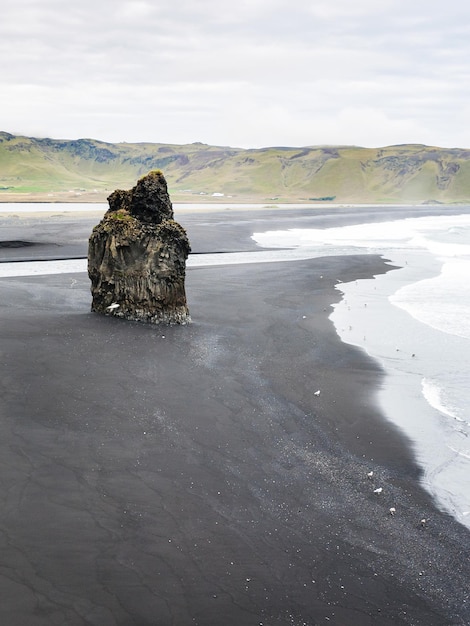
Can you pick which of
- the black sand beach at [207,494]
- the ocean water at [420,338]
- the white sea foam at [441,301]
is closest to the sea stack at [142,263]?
the black sand beach at [207,494]

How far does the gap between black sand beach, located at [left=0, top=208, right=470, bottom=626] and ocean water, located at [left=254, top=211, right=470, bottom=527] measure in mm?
450

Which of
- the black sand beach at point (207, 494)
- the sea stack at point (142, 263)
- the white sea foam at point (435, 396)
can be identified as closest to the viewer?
the black sand beach at point (207, 494)

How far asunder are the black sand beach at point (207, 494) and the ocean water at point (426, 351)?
45 cm

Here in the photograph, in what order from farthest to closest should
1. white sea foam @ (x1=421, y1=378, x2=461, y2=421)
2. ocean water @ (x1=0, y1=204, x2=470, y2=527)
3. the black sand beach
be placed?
1. white sea foam @ (x1=421, y1=378, x2=461, y2=421)
2. ocean water @ (x1=0, y1=204, x2=470, y2=527)
3. the black sand beach

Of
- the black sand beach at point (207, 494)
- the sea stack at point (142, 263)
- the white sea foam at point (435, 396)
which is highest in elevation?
the sea stack at point (142, 263)

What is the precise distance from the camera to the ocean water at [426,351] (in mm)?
11109

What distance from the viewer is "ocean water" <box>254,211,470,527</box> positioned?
1111 centimetres

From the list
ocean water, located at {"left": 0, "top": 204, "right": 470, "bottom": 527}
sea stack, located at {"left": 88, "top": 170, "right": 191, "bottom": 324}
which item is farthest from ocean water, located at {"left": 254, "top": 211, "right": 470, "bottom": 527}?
sea stack, located at {"left": 88, "top": 170, "right": 191, "bottom": 324}

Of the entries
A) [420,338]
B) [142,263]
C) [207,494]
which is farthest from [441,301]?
[207,494]

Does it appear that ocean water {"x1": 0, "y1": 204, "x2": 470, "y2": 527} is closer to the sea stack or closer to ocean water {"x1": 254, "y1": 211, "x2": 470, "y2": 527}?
ocean water {"x1": 254, "y1": 211, "x2": 470, "y2": 527}

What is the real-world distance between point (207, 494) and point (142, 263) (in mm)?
12184

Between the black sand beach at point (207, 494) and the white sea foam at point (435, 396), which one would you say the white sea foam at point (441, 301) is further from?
the black sand beach at point (207, 494)

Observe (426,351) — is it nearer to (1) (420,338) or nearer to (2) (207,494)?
(1) (420,338)

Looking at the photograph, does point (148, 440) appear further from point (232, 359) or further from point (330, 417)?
point (232, 359)
